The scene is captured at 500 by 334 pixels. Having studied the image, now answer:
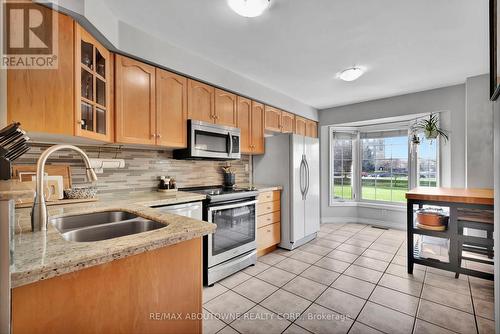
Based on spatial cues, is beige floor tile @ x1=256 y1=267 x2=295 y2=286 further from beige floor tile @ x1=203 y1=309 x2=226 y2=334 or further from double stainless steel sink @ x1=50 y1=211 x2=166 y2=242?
double stainless steel sink @ x1=50 y1=211 x2=166 y2=242

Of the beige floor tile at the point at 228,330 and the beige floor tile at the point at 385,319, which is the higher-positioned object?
the beige floor tile at the point at 385,319

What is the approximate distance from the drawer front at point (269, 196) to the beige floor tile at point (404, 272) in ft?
5.16

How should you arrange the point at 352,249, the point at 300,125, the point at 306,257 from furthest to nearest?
the point at 300,125 < the point at 352,249 < the point at 306,257

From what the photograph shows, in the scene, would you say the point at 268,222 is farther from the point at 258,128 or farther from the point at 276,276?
the point at 258,128

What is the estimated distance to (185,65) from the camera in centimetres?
246

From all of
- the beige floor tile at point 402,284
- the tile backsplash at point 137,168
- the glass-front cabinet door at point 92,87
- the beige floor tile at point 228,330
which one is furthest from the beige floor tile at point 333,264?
the glass-front cabinet door at point 92,87

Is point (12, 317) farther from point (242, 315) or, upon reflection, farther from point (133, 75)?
point (133, 75)

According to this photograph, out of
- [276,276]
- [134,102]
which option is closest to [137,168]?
[134,102]

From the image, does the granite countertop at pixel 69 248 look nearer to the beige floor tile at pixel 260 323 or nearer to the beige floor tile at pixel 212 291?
the beige floor tile at pixel 260 323

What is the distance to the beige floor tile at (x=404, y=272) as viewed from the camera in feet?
7.96

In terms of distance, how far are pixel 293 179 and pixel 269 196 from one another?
1.43 ft

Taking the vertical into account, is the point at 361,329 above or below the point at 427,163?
below

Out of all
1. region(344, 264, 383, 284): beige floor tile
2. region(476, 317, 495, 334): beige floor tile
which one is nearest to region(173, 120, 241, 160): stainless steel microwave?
region(344, 264, 383, 284): beige floor tile

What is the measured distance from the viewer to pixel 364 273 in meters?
2.54
